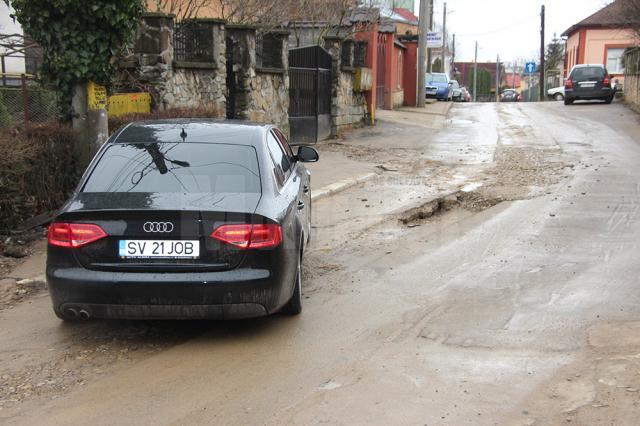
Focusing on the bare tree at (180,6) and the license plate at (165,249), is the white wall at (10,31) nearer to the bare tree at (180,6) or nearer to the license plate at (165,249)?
the bare tree at (180,6)

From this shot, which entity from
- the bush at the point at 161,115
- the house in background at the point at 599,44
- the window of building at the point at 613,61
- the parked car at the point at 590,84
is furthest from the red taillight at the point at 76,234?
the window of building at the point at 613,61

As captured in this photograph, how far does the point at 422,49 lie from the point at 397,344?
2604cm

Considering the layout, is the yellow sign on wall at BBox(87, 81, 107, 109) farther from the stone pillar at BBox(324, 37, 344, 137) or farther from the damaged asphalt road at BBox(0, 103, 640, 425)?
the stone pillar at BBox(324, 37, 344, 137)

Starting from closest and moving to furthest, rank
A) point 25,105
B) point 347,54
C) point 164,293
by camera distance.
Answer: point 164,293
point 25,105
point 347,54

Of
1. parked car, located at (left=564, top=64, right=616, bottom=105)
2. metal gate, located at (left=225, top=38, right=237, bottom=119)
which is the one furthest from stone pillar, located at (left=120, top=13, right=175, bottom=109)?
parked car, located at (left=564, top=64, right=616, bottom=105)

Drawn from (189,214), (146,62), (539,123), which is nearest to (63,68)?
(146,62)

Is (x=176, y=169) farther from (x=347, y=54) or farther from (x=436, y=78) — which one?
(x=436, y=78)

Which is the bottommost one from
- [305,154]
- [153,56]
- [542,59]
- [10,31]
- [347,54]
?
[305,154]

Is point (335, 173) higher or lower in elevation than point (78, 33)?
lower

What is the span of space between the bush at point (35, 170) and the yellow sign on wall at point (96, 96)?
1.73 feet

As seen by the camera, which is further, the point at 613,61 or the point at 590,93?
the point at 613,61

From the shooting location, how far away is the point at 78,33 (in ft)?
26.6

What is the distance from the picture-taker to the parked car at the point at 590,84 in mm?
30494

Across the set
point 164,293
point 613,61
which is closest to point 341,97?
point 164,293
